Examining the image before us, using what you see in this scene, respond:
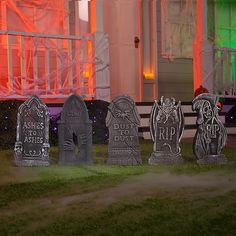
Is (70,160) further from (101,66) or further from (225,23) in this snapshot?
(225,23)

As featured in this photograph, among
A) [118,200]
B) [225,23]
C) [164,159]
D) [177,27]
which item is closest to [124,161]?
[164,159]

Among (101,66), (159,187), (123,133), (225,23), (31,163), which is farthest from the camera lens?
(225,23)

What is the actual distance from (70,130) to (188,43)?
7150mm

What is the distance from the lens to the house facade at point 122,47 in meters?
8.75

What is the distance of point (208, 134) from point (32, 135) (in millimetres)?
2355

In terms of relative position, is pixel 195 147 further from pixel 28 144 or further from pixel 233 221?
pixel 233 221

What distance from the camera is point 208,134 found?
6.14m

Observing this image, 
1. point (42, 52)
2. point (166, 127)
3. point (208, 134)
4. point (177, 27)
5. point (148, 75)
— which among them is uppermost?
point (177, 27)

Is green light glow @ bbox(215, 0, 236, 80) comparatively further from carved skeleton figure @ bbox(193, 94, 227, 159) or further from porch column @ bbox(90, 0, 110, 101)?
carved skeleton figure @ bbox(193, 94, 227, 159)

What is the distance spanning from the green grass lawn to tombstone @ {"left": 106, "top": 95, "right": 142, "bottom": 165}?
0.86 ft

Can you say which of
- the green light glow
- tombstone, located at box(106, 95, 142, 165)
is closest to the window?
the green light glow

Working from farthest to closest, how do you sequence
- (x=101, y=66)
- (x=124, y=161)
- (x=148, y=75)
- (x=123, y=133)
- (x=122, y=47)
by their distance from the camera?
(x=148, y=75) < (x=122, y=47) < (x=101, y=66) < (x=123, y=133) < (x=124, y=161)

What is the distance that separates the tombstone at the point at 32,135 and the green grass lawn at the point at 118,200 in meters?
0.21

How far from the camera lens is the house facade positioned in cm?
875
